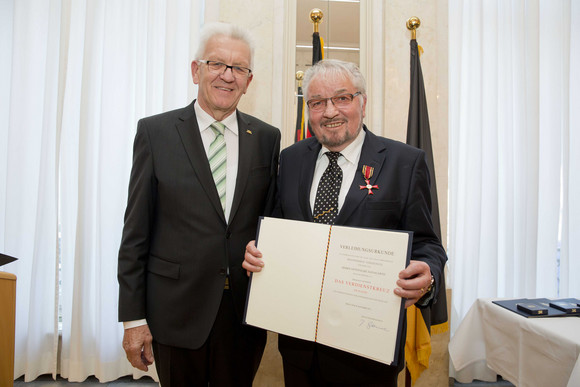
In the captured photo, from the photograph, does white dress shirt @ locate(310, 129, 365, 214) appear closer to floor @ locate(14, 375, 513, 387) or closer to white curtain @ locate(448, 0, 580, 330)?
white curtain @ locate(448, 0, 580, 330)

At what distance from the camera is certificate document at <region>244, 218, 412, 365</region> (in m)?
1.09

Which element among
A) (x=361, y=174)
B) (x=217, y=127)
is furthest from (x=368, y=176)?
(x=217, y=127)

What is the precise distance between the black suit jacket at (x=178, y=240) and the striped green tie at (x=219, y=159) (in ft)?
0.17

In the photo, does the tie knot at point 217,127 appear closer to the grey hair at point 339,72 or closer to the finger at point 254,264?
the grey hair at point 339,72

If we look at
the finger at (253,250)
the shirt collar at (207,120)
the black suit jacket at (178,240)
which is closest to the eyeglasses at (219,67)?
the shirt collar at (207,120)

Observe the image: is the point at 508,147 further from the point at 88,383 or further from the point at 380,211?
the point at 88,383

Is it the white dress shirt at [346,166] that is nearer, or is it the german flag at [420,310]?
the white dress shirt at [346,166]

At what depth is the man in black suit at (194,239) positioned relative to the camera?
4.55 feet

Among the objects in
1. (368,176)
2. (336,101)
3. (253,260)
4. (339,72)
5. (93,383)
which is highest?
(339,72)

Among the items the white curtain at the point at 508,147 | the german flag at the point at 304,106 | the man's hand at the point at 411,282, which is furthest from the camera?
the white curtain at the point at 508,147

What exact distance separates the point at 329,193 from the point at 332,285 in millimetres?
376

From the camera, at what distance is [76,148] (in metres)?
2.89

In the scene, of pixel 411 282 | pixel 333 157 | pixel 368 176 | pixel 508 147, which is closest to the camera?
pixel 411 282

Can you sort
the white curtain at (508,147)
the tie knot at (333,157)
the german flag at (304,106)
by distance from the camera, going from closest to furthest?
the tie knot at (333,157)
the german flag at (304,106)
the white curtain at (508,147)
